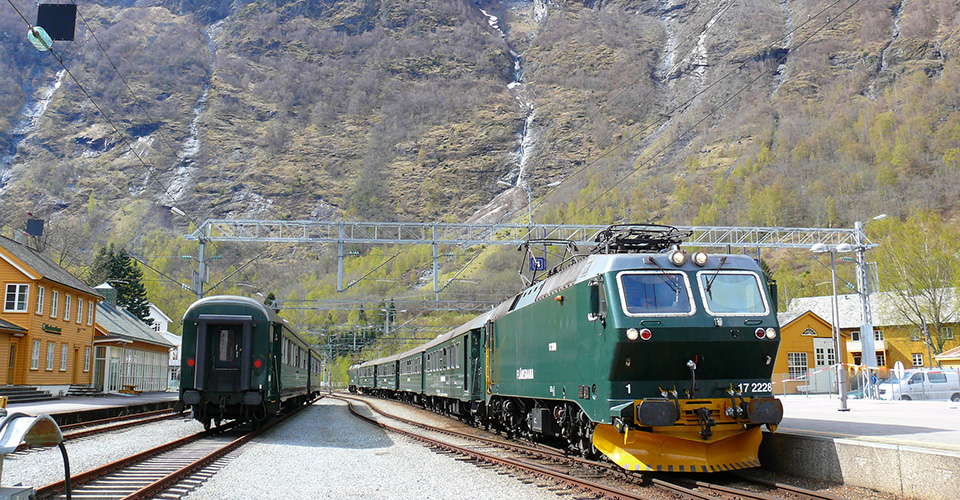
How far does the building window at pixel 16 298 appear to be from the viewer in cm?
3403

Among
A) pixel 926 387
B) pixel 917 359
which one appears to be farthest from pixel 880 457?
pixel 917 359

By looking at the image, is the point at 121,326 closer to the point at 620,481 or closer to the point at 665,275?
the point at 620,481

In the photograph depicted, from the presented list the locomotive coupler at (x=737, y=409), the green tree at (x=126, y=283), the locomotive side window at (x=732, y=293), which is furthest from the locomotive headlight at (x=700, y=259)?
the green tree at (x=126, y=283)

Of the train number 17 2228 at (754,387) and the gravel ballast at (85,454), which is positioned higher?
the train number 17 2228 at (754,387)

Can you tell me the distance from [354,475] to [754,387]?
643 cm

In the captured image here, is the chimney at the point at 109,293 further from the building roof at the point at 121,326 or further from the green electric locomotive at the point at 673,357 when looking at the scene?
the green electric locomotive at the point at 673,357

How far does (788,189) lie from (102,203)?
143 metres

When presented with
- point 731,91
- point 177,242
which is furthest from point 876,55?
point 177,242

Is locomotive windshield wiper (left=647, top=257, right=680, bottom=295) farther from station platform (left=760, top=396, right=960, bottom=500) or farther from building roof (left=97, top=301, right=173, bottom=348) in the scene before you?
building roof (left=97, top=301, right=173, bottom=348)

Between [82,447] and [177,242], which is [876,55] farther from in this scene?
[82,447]

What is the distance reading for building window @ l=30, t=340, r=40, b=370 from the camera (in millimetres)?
33938

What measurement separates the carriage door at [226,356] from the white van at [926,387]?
90.6ft

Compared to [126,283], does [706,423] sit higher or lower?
lower

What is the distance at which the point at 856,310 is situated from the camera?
5522 centimetres
